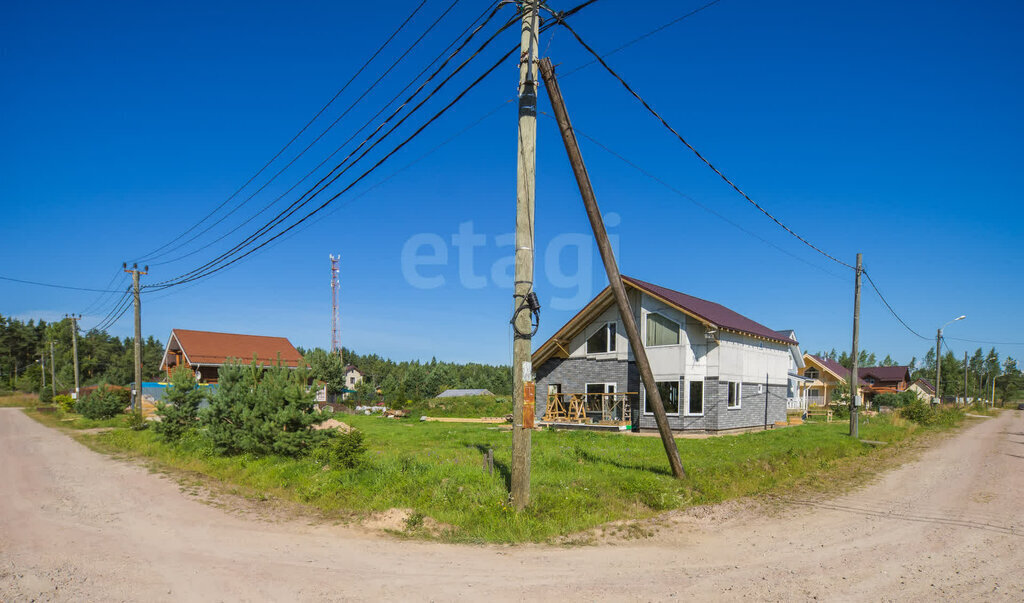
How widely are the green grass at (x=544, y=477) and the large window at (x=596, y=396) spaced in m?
6.47

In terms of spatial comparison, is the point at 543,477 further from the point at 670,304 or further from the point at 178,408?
the point at 178,408

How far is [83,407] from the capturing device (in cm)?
3472

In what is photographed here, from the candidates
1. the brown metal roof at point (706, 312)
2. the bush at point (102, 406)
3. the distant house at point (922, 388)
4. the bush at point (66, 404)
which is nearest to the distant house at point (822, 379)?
the distant house at point (922, 388)

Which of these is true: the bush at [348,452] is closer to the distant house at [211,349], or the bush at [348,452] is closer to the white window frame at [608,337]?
the white window frame at [608,337]

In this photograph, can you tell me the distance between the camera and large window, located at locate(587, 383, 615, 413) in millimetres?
27000

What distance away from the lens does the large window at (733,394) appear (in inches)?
1000

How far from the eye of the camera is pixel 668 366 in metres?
24.7

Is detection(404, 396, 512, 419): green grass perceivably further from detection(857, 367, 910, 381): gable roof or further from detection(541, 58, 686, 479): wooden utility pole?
detection(857, 367, 910, 381): gable roof

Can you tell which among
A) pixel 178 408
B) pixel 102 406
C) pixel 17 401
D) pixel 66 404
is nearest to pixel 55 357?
pixel 17 401

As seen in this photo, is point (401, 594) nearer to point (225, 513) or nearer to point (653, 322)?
point (225, 513)

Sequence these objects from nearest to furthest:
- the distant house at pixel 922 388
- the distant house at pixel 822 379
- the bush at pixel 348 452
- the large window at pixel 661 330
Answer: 1. the bush at pixel 348 452
2. the large window at pixel 661 330
3. the distant house at pixel 822 379
4. the distant house at pixel 922 388

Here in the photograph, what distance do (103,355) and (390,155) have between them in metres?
113

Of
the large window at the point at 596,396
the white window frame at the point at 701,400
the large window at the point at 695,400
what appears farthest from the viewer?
the large window at the point at 596,396

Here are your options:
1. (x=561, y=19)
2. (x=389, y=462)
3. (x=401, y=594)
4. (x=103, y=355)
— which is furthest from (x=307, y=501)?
(x=103, y=355)
